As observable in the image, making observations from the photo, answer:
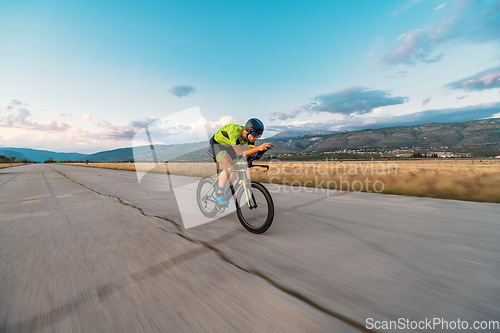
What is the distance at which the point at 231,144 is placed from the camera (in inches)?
152

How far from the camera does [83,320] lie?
1665 millimetres

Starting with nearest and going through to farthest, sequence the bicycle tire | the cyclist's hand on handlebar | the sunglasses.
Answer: the cyclist's hand on handlebar, the sunglasses, the bicycle tire

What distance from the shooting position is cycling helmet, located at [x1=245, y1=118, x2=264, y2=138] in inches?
145

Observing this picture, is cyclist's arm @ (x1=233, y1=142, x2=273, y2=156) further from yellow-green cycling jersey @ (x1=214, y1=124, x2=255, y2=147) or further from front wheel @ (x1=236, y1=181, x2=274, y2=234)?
front wheel @ (x1=236, y1=181, x2=274, y2=234)

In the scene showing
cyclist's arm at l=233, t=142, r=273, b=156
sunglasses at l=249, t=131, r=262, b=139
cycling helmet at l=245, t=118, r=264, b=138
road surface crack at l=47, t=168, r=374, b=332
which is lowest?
road surface crack at l=47, t=168, r=374, b=332

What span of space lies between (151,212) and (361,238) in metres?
4.26

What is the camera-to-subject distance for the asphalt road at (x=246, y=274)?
5.56 ft

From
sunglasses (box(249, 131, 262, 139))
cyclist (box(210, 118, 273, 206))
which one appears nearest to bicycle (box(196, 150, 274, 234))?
cyclist (box(210, 118, 273, 206))

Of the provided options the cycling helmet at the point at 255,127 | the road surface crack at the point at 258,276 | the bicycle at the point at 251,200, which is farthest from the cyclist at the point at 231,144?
the road surface crack at the point at 258,276

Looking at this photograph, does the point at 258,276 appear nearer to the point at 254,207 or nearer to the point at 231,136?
the point at 254,207

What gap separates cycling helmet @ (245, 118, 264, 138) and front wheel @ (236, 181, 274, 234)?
0.83m

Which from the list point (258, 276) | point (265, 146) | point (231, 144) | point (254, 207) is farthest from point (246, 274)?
point (231, 144)

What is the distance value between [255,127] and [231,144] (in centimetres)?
51

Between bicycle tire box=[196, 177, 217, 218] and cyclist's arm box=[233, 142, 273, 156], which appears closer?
cyclist's arm box=[233, 142, 273, 156]
